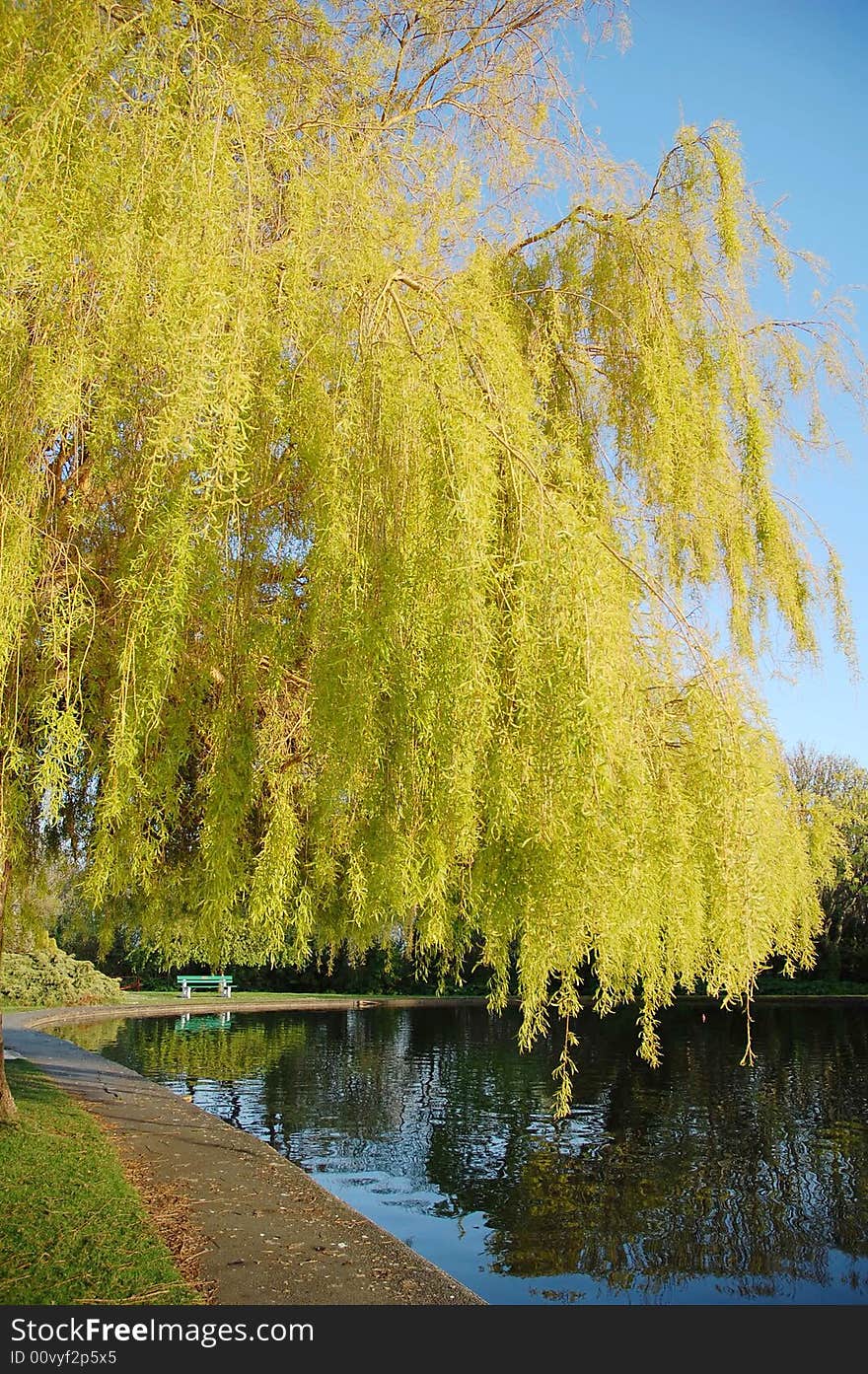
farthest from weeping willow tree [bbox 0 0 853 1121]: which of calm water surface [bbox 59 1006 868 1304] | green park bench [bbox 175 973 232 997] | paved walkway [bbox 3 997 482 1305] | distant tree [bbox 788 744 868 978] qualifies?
green park bench [bbox 175 973 232 997]

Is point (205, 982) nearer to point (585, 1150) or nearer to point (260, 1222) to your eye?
point (585, 1150)

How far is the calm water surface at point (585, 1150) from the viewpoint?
666cm

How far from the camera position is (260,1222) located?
20.1ft

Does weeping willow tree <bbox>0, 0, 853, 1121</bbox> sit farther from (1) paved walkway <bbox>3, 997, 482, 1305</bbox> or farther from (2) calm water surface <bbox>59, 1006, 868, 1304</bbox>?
(2) calm water surface <bbox>59, 1006, 868, 1304</bbox>

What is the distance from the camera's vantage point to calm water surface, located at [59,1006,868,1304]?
6.66 meters

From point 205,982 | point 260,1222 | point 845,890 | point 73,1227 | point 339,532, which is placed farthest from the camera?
point 205,982

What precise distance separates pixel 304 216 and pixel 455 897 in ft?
8.52

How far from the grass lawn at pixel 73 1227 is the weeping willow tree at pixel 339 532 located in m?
1.69

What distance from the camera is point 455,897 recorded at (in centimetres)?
422

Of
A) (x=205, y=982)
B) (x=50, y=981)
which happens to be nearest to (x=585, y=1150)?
(x=50, y=981)

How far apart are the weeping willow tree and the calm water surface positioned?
323cm

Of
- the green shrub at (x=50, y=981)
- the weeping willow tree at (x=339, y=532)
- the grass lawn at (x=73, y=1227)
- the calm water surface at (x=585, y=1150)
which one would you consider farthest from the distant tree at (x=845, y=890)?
the weeping willow tree at (x=339, y=532)

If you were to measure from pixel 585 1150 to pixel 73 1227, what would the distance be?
18.5 feet

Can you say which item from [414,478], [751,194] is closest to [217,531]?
[414,478]
